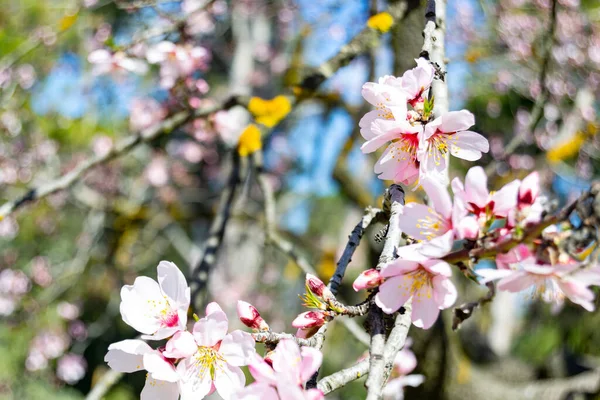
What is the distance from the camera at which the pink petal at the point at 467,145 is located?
78cm

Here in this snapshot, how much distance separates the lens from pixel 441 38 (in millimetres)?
870

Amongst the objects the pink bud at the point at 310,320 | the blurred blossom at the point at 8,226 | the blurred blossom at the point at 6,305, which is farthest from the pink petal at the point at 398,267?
the blurred blossom at the point at 6,305

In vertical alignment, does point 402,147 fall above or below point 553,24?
above

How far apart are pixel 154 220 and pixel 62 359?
7.39 feet

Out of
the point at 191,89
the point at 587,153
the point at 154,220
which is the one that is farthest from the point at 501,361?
the point at 154,220

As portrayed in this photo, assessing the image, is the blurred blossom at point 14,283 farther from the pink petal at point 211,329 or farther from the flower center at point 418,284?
the flower center at point 418,284

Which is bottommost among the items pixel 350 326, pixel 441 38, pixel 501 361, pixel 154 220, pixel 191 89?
pixel 154 220

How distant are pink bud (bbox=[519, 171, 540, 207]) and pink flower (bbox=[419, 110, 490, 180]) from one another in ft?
0.44

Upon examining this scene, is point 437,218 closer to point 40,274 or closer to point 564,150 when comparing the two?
point 564,150

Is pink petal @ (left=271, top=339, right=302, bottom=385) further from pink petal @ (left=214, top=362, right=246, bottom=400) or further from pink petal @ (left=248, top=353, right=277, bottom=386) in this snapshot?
pink petal @ (left=214, top=362, right=246, bottom=400)

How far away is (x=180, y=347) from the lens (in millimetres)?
666

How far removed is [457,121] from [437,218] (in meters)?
0.15

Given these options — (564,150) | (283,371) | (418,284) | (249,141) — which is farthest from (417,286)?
(564,150)

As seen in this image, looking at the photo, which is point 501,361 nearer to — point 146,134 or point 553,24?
point 553,24
